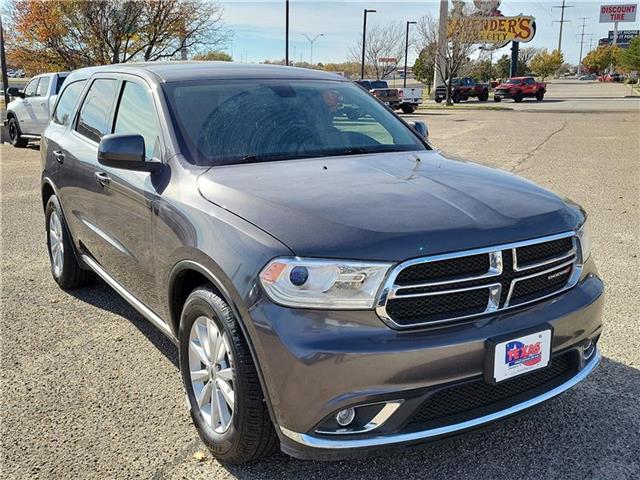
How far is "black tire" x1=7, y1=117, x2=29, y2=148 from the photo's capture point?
16078 millimetres

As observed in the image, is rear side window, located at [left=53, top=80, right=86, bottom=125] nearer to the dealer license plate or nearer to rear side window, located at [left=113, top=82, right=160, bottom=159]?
rear side window, located at [left=113, top=82, right=160, bottom=159]

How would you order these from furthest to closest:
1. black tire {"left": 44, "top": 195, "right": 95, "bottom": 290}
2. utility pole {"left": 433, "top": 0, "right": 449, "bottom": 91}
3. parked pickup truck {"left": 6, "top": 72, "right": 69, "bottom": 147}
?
utility pole {"left": 433, "top": 0, "right": 449, "bottom": 91} < parked pickup truck {"left": 6, "top": 72, "right": 69, "bottom": 147} < black tire {"left": 44, "top": 195, "right": 95, "bottom": 290}

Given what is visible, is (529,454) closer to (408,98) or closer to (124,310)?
(124,310)

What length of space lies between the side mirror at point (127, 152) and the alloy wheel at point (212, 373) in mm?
923

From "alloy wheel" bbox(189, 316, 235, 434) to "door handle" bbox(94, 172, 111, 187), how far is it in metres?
1.38

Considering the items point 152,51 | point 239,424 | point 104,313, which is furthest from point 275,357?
point 152,51

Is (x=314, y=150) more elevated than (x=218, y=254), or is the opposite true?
(x=314, y=150)

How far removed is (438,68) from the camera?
46781 millimetres

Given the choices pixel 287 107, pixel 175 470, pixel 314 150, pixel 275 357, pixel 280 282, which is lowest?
pixel 175 470

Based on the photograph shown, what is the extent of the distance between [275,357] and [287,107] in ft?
6.20

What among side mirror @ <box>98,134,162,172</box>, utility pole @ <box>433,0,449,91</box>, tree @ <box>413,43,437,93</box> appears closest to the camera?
side mirror @ <box>98,134,162,172</box>

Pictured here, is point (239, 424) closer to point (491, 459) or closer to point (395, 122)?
point (491, 459)

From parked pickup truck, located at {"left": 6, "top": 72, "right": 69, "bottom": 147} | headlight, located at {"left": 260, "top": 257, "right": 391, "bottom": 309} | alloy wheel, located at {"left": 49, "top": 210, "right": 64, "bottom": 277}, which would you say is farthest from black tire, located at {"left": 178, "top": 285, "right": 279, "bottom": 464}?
parked pickup truck, located at {"left": 6, "top": 72, "right": 69, "bottom": 147}

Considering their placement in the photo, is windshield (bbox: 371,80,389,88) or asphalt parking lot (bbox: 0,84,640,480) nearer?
asphalt parking lot (bbox: 0,84,640,480)
